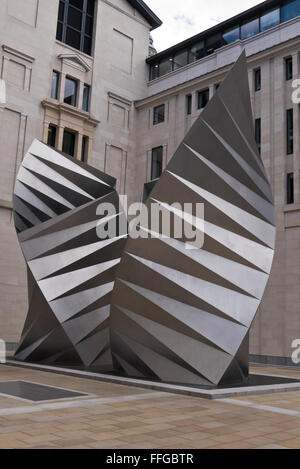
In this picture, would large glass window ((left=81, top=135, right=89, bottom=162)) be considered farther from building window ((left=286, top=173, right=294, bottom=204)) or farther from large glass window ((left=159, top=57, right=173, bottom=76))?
building window ((left=286, top=173, right=294, bottom=204))

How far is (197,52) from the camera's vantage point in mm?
33750

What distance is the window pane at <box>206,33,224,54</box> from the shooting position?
3225 centimetres

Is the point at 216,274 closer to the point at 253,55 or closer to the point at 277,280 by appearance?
the point at 277,280

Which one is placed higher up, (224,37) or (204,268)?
(224,37)

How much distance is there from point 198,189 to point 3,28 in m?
21.7

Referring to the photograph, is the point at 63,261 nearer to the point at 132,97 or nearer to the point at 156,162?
the point at 156,162

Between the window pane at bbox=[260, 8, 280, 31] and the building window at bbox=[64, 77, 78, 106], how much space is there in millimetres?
12409

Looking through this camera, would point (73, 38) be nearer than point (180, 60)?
Yes

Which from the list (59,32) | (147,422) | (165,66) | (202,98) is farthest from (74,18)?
(147,422)

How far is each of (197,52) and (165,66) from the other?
2795 millimetres

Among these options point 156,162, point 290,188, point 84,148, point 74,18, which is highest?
point 74,18

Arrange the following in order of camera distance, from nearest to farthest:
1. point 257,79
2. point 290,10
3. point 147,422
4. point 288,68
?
point 147,422, point 288,68, point 257,79, point 290,10

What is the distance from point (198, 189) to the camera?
12555mm

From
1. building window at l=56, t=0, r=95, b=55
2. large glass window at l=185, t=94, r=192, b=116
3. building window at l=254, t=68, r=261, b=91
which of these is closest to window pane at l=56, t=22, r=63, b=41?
building window at l=56, t=0, r=95, b=55
